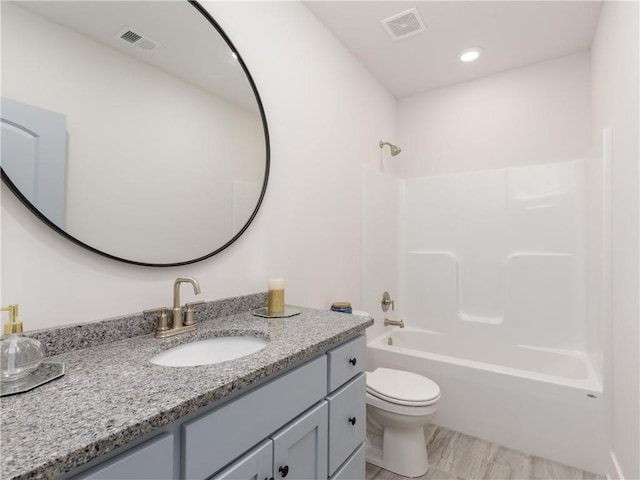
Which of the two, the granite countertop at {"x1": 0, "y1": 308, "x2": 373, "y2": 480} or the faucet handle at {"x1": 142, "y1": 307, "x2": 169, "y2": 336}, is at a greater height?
the faucet handle at {"x1": 142, "y1": 307, "x2": 169, "y2": 336}

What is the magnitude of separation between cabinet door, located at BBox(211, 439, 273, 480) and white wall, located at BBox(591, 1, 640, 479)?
1471 mm

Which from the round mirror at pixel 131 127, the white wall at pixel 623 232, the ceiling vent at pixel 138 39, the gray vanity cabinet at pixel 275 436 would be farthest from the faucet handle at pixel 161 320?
the white wall at pixel 623 232

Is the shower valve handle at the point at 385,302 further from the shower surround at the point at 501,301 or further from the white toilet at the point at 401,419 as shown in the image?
the white toilet at the point at 401,419

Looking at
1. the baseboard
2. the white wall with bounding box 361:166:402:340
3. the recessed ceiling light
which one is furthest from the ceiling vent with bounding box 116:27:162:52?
the baseboard

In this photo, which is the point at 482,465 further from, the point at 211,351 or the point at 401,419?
the point at 211,351

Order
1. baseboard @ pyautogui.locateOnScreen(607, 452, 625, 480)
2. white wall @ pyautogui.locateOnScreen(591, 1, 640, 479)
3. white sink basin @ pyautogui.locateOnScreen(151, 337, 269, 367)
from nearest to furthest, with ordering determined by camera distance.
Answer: white sink basin @ pyautogui.locateOnScreen(151, 337, 269, 367) < white wall @ pyautogui.locateOnScreen(591, 1, 640, 479) < baseboard @ pyautogui.locateOnScreen(607, 452, 625, 480)

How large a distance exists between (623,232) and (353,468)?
1608mm

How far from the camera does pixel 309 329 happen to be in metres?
1.19

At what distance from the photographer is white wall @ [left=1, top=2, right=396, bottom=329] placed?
0.92m

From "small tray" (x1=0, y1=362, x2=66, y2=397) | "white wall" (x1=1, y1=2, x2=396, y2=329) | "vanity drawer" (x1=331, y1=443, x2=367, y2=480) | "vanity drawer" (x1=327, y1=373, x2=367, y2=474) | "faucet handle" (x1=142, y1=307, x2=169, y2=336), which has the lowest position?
"vanity drawer" (x1=331, y1=443, x2=367, y2=480)

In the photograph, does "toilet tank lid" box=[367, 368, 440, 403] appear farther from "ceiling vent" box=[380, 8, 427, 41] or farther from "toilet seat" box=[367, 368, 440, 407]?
"ceiling vent" box=[380, 8, 427, 41]

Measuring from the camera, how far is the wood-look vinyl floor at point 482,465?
5.87 ft

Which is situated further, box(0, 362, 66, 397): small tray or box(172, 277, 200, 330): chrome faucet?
box(172, 277, 200, 330): chrome faucet

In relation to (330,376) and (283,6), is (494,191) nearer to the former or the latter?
(283,6)
